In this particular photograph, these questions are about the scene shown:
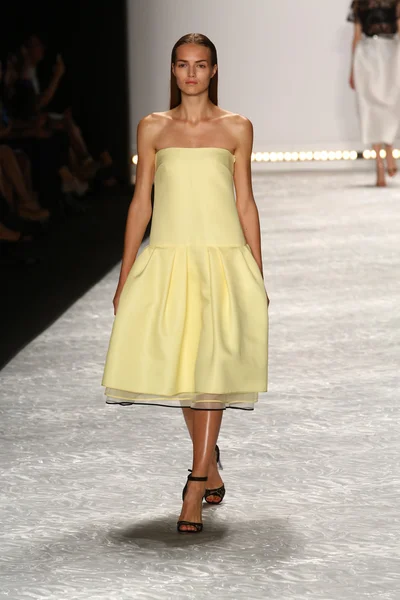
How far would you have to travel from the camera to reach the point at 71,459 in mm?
2861

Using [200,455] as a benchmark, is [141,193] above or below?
above

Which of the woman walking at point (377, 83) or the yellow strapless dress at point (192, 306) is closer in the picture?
the yellow strapless dress at point (192, 306)

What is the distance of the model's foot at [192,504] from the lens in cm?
234

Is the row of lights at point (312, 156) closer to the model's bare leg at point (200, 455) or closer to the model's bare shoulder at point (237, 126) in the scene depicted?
the model's bare shoulder at point (237, 126)

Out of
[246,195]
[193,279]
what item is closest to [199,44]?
[246,195]

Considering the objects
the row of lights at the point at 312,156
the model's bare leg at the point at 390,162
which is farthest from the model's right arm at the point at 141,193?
the row of lights at the point at 312,156

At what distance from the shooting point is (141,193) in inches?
94.9

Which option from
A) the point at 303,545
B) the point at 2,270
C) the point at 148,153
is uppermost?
the point at 148,153

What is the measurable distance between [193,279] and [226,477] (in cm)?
55

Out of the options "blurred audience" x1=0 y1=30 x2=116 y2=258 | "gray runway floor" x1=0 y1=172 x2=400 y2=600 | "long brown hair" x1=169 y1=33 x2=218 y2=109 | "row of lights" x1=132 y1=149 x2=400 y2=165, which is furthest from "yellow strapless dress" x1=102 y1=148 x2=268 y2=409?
"row of lights" x1=132 y1=149 x2=400 y2=165

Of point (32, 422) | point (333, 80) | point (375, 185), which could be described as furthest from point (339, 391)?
point (333, 80)

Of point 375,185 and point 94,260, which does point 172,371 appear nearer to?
point 94,260

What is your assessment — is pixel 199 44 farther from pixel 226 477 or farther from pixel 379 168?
pixel 379 168

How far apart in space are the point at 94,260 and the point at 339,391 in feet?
8.90
